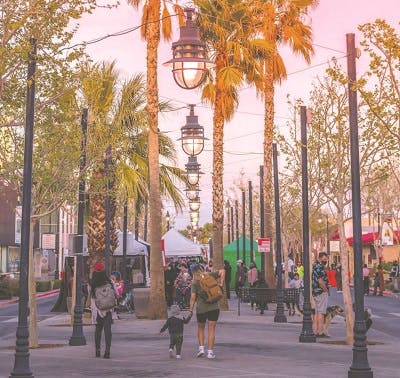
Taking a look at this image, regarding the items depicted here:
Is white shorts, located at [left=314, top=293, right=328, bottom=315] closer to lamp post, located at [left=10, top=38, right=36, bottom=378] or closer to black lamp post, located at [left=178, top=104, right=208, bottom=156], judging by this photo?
black lamp post, located at [left=178, top=104, right=208, bottom=156]

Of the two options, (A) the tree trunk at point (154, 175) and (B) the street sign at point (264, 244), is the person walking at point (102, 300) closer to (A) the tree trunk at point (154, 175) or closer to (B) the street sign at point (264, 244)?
(A) the tree trunk at point (154, 175)

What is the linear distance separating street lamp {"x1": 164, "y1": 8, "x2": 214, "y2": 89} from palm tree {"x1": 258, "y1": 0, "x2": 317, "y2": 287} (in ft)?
59.5

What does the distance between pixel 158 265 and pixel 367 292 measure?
88.5 ft

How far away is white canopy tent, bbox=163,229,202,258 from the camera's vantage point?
43719 mm

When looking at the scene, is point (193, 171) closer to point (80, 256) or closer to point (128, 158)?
point (128, 158)

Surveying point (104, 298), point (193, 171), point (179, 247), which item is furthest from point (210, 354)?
point (179, 247)

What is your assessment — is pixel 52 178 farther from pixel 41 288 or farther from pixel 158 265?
pixel 41 288

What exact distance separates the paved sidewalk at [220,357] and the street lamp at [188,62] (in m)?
4.96

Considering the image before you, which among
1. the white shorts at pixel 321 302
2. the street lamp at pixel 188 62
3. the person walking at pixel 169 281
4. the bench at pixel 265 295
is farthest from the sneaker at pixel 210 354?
the person walking at pixel 169 281

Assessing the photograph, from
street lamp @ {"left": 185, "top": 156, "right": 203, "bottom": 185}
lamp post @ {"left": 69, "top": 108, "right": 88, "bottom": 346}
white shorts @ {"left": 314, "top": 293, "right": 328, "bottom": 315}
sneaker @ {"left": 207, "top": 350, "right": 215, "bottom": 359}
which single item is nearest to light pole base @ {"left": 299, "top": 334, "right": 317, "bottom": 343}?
white shorts @ {"left": 314, "top": 293, "right": 328, "bottom": 315}

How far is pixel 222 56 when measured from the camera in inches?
1298

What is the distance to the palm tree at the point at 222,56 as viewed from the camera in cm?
3250

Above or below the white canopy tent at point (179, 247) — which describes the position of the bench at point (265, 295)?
below

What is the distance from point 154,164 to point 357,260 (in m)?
14.6
